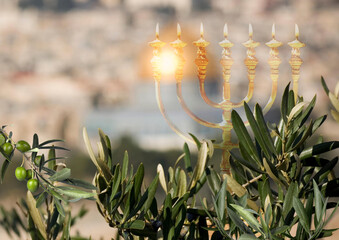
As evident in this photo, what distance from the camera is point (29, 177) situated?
1.09 ft

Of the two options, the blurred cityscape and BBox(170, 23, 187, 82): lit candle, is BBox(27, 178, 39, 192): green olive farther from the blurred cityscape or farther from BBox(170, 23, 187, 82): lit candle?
the blurred cityscape

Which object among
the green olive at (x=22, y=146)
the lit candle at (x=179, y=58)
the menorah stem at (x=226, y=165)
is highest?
the lit candle at (x=179, y=58)

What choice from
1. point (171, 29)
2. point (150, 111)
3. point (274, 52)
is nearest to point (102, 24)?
point (171, 29)

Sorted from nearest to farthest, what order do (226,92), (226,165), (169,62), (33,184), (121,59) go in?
1. (33,184)
2. (226,165)
3. (226,92)
4. (169,62)
5. (121,59)

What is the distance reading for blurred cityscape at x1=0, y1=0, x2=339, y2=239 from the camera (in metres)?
4.98

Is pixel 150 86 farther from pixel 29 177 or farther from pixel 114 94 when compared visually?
pixel 29 177

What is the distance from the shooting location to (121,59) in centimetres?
538

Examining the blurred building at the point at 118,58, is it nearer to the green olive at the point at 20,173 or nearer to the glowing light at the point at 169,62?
the glowing light at the point at 169,62

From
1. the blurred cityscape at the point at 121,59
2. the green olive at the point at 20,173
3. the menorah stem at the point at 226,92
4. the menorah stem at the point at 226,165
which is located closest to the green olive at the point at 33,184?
the green olive at the point at 20,173

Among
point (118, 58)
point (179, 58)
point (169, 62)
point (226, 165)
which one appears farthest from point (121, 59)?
point (226, 165)

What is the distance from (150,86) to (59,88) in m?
0.93

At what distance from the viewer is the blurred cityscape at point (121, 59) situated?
4984 mm

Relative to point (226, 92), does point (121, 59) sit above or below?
above

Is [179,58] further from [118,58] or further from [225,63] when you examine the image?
[118,58]
